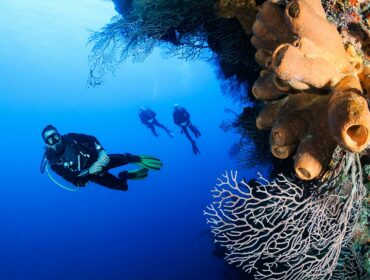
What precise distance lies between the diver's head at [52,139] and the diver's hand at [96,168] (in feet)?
2.56

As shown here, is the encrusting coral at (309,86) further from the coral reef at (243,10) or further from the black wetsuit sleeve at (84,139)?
the black wetsuit sleeve at (84,139)

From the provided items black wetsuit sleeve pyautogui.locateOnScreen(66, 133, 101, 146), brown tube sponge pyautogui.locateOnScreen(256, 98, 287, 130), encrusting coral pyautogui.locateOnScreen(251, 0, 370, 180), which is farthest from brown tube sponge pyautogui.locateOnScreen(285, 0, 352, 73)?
black wetsuit sleeve pyautogui.locateOnScreen(66, 133, 101, 146)

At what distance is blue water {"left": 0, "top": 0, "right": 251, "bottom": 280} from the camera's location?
4025 cm

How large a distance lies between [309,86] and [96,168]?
486 cm

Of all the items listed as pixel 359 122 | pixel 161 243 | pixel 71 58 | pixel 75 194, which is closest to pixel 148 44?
pixel 359 122

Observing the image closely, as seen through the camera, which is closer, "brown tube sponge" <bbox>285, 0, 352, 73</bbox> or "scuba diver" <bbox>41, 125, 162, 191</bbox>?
"brown tube sponge" <bbox>285, 0, 352, 73</bbox>

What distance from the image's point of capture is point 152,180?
7475 centimetres

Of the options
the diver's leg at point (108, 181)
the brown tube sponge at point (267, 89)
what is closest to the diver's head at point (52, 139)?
the diver's leg at point (108, 181)

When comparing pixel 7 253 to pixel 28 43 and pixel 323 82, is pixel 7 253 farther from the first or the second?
pixel 323 82

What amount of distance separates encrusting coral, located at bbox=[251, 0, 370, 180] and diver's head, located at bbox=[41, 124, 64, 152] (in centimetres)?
483

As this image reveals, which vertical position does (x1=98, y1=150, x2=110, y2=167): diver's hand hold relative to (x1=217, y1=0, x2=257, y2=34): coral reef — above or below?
above

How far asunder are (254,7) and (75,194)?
81.1 meters

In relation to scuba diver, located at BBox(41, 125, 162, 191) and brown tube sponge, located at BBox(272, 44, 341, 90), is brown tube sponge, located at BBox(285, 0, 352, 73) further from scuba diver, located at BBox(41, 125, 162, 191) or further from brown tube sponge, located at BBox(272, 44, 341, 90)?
scuba diver, located at BBox(41, 125, 162, 191)

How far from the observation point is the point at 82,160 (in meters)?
6.14
